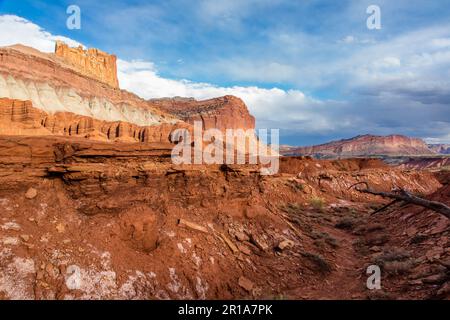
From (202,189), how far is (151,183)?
183 centimetres

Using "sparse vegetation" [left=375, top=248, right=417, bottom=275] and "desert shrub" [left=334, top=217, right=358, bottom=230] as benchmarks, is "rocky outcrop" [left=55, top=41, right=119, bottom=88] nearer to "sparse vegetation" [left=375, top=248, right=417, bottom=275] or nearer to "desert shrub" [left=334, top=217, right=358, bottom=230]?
"desert shrub" [left=334, top=217, right=358, bottom=230]

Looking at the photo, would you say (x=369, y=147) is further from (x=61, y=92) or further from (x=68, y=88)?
(x=61, y=92)

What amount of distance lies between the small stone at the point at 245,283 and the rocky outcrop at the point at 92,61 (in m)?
100

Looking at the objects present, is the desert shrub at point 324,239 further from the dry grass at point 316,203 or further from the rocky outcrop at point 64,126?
the rocky outcrop at point 64,126

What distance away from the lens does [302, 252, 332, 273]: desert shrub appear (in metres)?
8.95

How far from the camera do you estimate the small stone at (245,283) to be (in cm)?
748

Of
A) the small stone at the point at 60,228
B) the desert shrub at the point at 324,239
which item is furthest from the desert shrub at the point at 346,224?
the small stone at the point at 60,228

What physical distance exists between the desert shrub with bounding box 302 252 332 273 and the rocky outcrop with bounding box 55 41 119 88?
9974 cm

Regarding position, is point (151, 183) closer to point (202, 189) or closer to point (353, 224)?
point (202, 189)

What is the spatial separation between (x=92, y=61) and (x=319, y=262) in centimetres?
11895

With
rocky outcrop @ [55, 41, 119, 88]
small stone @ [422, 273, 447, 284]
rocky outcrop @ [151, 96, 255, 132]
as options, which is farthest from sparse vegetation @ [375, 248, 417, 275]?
rocky outcrop @ [151, 96, 255, 132]
